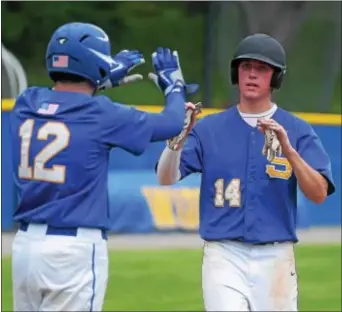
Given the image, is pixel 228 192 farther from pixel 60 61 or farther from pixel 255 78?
pixel 60 61

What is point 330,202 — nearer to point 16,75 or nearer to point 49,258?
point 16,75

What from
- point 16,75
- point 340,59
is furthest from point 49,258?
point 340,59

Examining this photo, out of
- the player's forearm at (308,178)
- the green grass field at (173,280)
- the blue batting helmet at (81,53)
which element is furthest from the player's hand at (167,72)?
the green grass field at (173,280)

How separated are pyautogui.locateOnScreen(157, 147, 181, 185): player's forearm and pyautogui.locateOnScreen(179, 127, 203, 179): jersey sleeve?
0.05 metres

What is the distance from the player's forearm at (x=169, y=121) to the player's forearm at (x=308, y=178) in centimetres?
54

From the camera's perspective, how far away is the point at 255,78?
5270mm

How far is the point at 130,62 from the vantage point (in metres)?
5.14

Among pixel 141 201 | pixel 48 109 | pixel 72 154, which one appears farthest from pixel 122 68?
pixel 141 201

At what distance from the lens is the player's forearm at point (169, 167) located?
17.3ft

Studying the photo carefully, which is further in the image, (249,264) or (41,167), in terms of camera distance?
(249,264)

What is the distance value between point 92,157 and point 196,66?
1982cm

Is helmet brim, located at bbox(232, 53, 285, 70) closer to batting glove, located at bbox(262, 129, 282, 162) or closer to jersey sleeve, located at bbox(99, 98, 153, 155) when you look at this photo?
batting glove, located at bbox(262, 129, 282, 162)

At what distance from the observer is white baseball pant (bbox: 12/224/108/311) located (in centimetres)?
476

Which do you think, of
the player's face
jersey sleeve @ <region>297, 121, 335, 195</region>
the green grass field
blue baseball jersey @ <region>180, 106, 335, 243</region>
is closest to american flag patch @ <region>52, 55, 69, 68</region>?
blue baseball jersey @ <region>180, 106, 335, 243</region>
